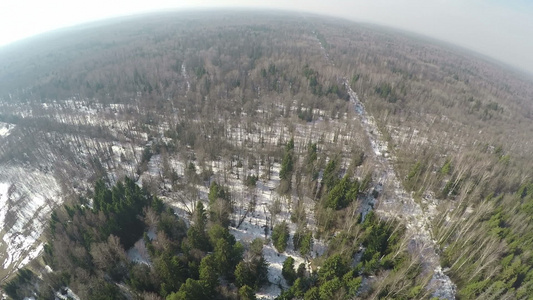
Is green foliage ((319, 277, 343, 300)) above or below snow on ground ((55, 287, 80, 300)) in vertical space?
above

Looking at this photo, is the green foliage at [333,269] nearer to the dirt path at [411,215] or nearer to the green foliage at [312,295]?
the green foliage at [312,295]

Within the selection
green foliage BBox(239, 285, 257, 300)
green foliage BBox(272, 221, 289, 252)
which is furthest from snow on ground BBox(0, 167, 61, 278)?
green foliage BBox(272, 221, 289, 252)

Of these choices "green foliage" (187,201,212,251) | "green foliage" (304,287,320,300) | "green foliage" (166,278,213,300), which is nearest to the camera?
"green foliage" (166,278,213,300)

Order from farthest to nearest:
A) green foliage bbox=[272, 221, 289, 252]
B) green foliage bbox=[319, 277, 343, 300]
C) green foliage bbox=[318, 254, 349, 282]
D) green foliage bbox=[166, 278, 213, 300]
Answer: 1. green foliage bbox=[272, 221, 289, 252]
2. green foliage bbox=[318, 254, 349, 282]
3. green foliage bbox=[319, 277, 343, 300]
4. green foliage bbox=[166, 278, 213, 300]

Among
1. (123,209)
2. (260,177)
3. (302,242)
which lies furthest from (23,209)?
(302,242)

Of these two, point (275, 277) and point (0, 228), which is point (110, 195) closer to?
point (0, 228)

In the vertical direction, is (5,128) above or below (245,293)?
below

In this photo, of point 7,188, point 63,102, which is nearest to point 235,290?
point 7,188

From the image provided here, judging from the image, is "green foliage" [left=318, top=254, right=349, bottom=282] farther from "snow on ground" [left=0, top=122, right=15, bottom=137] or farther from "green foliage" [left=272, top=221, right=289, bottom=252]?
"snow on ground" [left=0, top=122, right=15, bottom=137]

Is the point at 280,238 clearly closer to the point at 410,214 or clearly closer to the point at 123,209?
the point at 123,209

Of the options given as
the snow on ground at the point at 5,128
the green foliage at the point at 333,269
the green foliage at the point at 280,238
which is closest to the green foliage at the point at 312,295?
the green foliage at the point at 333,269
